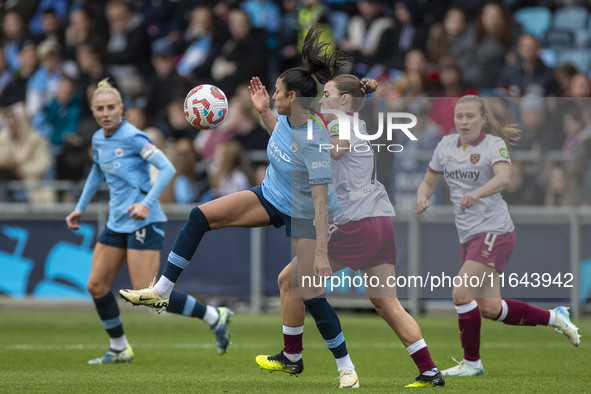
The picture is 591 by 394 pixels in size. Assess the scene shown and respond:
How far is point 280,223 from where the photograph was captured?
24.0 ft

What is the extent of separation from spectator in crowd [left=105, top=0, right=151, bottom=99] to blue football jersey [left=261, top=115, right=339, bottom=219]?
11.0 m

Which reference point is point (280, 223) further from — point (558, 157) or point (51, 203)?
point (51, 203)

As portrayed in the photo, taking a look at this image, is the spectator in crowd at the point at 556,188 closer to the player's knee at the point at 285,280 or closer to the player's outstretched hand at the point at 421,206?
the player's outstretched hand at the point at 421,206

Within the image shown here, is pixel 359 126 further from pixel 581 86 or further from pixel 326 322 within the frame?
pixel 581 86

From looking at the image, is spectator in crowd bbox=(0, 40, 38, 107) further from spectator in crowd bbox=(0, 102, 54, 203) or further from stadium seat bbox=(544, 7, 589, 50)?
stadium seat bbox=(544, 7, 589, 50)

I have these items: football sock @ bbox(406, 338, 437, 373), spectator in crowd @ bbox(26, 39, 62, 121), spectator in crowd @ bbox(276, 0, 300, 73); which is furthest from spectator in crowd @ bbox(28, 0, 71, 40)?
football sock @ bbox(406, 338, 437, 373)

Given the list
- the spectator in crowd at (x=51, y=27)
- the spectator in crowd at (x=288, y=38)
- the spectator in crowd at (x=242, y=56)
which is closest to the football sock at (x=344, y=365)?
the spectator in crowd at (x=242, y=56)

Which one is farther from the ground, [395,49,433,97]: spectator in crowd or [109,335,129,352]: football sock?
[395,49,433,97]: spectator in crowd

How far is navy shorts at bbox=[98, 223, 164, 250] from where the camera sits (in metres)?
9.05

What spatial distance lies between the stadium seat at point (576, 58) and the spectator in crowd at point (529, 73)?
3.52 ft

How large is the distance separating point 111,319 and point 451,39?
27.6 feet

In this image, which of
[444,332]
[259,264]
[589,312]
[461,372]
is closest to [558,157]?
[589,312]

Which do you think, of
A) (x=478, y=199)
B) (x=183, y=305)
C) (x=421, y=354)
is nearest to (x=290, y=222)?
(x=421, y=354)

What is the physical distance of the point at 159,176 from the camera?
8.86 meters
